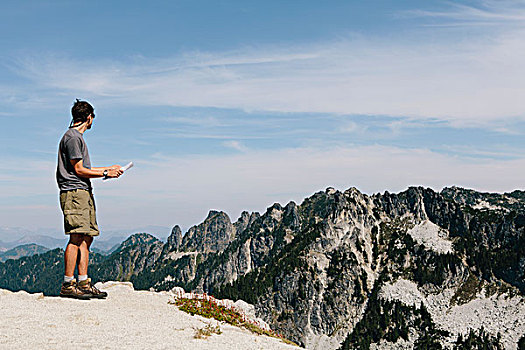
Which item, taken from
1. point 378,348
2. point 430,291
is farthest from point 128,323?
point 430,291

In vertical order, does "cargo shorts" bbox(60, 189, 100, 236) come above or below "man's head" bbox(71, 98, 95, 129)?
below

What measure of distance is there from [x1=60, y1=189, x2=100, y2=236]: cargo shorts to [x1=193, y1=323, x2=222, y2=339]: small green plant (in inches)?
195

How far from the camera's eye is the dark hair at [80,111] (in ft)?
50.3

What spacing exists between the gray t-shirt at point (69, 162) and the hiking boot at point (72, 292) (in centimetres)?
380

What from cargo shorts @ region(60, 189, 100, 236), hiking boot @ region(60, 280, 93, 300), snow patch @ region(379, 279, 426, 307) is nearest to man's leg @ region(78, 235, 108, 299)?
hiking boot @ region(60, 280, 93, 300)

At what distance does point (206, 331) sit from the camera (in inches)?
593

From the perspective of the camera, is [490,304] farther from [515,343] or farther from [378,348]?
[378,348]

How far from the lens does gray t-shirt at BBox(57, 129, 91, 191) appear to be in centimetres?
1463

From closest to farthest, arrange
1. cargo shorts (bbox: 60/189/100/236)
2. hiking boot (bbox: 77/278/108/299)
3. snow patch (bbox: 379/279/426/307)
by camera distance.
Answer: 1. cargo shorts (bbox: 60/189/100/236)
2. hiking boot (bbox: 77/278/108/299)
3. snow patch (bbox: 379/279/426/307)

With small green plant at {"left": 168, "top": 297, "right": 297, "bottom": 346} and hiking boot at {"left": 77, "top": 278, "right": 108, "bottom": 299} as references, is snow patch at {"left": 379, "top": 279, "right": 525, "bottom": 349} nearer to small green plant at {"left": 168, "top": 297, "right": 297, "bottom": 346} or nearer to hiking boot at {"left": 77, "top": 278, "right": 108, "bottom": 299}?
small green plant at {"left": 168, "top": 297, "right": 297, "bottom": 346}

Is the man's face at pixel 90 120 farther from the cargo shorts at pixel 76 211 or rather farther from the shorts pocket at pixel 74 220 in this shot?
the shorts pocket at pixel 74 220

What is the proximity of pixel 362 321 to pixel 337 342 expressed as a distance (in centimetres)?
1407

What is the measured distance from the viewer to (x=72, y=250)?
48.1 feet

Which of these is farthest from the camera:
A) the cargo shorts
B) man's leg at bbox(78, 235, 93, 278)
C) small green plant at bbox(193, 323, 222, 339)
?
man's leg at bbox(78, 235, 93, 278)
